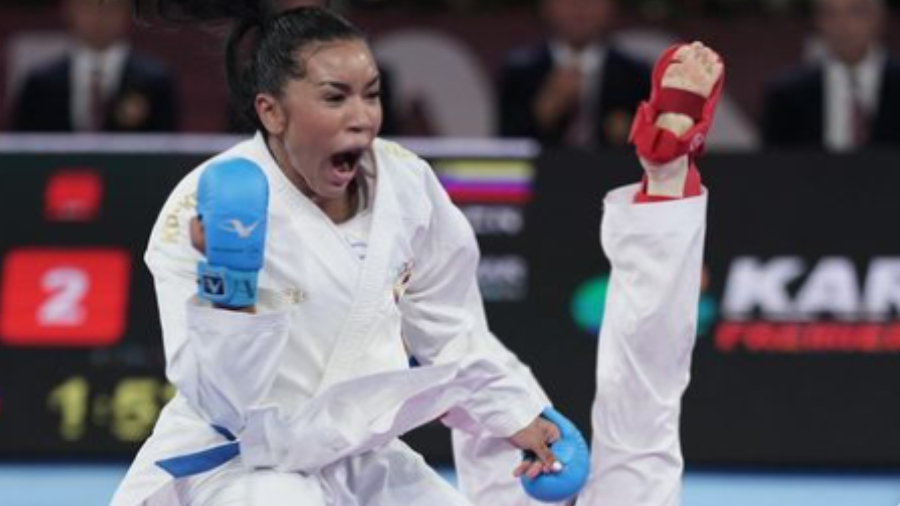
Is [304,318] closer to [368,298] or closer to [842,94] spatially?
[368,298]

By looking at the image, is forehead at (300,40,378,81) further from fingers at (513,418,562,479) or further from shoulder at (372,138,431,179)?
fingers at (513,418,562,479)

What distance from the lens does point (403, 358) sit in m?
5.42

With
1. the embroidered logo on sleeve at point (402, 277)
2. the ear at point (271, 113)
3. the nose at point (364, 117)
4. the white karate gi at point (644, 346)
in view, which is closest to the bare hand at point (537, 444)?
the white karate gi at point (644, 346)

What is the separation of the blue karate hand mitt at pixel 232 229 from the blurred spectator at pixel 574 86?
17.5 feet

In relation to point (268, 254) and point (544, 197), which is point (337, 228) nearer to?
point (268, 254)

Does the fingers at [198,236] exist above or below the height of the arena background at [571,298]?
A: above

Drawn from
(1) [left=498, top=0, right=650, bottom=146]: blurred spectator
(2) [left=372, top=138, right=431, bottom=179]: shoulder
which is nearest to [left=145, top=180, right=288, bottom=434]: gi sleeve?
(2) [left=372, top=138, right=431, bottom=179]: shoulder

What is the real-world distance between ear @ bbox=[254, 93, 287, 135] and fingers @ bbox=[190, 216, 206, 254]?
0.48 m

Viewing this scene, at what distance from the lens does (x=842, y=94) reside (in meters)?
10.0

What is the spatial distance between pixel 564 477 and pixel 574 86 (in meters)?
4.90

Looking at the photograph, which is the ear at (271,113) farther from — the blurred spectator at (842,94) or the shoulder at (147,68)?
the shoulder at (147,68)

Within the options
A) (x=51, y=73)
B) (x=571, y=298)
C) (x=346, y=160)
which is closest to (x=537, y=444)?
(x=346, y=160)

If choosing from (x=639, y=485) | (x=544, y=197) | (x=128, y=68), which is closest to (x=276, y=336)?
(x=639, y=485)

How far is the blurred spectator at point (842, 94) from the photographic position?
9.97 meters
